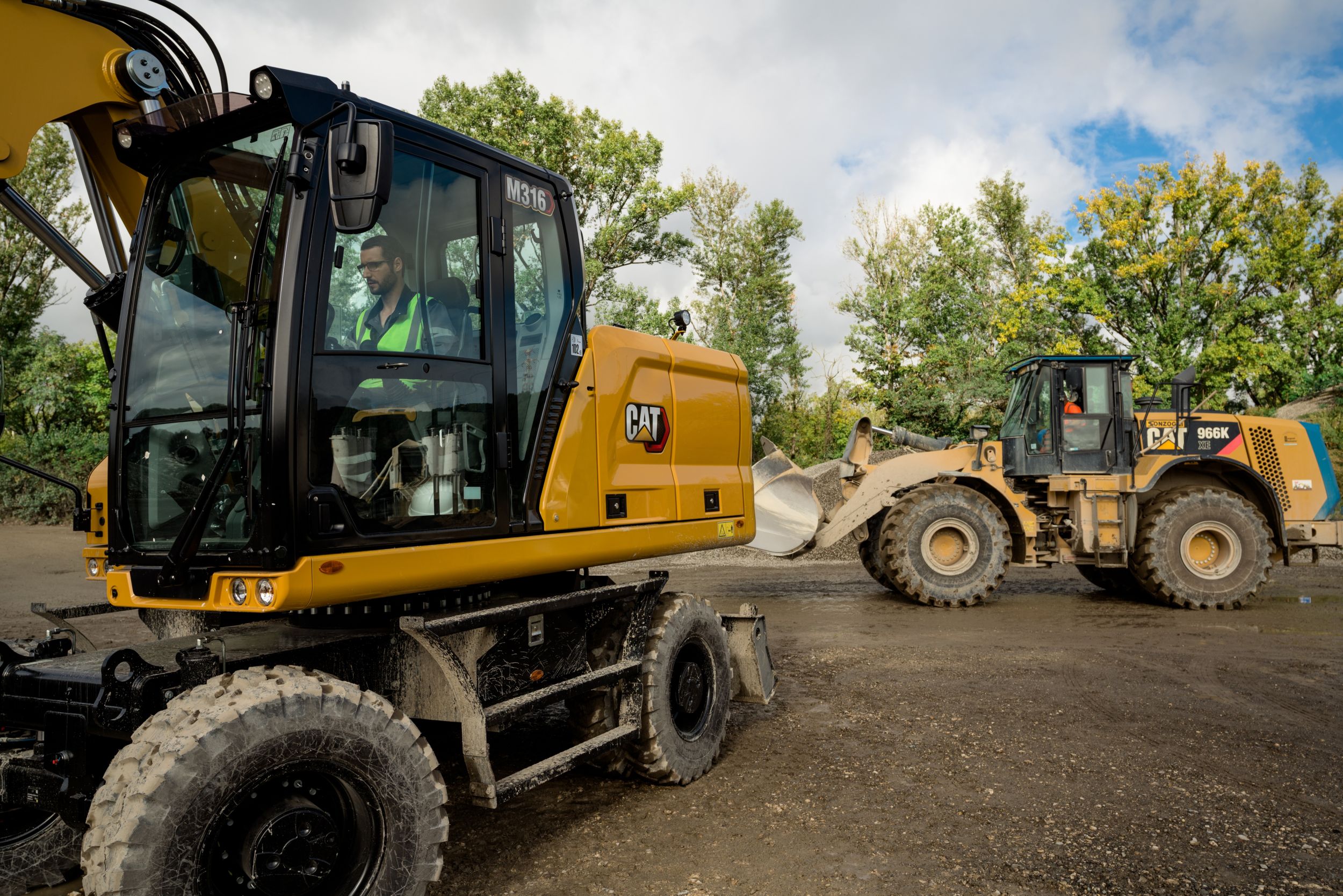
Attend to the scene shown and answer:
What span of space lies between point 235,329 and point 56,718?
4.37 feet

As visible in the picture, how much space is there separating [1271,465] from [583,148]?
65.0 ft

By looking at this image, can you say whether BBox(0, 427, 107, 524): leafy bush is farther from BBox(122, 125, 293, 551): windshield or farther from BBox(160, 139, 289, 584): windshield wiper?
→ BBox(160, 139, 289, 584): windshield wiper

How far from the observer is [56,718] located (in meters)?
2.77

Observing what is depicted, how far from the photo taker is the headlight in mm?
2971

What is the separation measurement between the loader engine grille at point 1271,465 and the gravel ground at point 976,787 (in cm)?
290

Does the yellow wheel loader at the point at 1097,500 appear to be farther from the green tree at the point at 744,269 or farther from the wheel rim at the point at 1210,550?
the green tree at the point at 744,269

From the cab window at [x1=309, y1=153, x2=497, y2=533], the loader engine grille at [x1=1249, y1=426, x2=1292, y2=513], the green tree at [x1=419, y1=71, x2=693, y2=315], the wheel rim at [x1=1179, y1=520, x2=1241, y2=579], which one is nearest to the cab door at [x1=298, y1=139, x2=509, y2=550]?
the cab window at [x1=309, y1=153, x2=497, y2=533]

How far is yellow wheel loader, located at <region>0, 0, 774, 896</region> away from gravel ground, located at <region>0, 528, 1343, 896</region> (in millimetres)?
468

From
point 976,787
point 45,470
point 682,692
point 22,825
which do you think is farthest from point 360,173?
point 45,470

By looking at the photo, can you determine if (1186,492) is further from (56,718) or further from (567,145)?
(567,145)

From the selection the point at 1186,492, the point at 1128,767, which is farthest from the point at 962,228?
the point at 1128,767

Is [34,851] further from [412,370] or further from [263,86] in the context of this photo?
[263,86]

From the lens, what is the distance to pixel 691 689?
4.84 m

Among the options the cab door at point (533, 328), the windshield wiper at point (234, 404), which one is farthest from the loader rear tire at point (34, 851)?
the cab door at point (533, 328)
